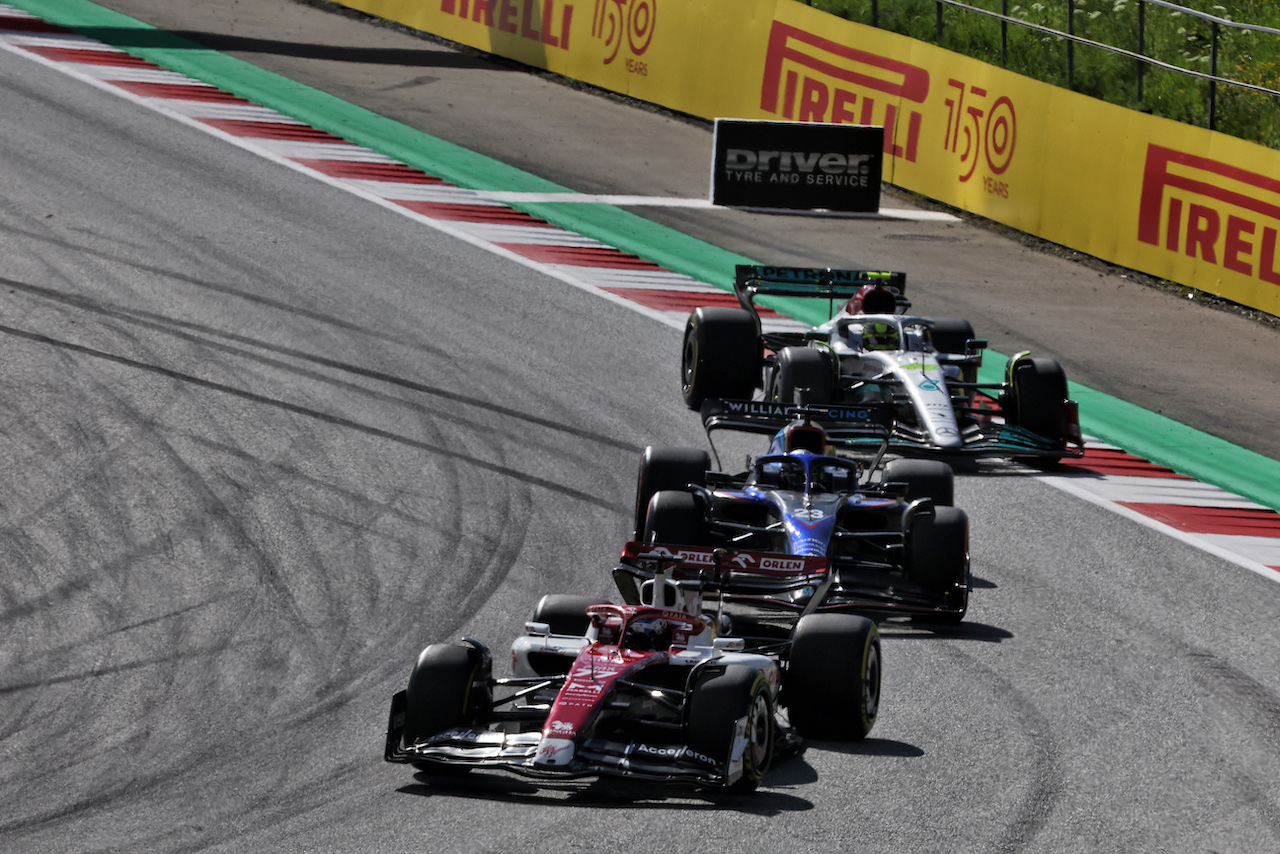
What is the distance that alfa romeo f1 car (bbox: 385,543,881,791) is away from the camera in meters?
9.58

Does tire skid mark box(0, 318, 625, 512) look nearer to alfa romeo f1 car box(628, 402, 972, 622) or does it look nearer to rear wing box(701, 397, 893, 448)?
rear wing box(701, 397, 893, 448)

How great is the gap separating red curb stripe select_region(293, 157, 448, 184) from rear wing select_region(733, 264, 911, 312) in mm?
8840

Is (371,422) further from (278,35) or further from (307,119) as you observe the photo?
(278,35)

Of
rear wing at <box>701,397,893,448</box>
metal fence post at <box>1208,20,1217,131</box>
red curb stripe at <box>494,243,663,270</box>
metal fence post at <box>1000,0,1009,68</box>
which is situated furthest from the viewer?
metal fence post at <box>1000,0,1009,68</box>

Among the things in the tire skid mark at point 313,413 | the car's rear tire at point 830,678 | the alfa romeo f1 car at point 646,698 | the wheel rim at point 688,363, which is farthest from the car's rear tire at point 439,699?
the wheel rim at point 688,363

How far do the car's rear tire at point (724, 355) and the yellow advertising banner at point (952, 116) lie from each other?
7784mm

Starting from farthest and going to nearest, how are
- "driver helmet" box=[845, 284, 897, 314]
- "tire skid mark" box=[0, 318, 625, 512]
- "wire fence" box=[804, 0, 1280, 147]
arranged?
"wire fence" box=[804, 0, 1280, 147]
"driver helmet" box=[845, 284, 897, 314]
"tire skid mark" box=[0, 318, 625, 512]

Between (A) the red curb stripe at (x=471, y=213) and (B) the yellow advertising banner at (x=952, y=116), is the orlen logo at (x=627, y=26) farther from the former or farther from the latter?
(A) the red curb stripe at (x=471, y=213)

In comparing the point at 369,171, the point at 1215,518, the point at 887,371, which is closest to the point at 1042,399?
the point at 887,371

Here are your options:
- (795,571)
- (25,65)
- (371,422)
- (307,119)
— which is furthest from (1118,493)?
(25,65)

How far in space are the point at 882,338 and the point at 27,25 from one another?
62.4 ft

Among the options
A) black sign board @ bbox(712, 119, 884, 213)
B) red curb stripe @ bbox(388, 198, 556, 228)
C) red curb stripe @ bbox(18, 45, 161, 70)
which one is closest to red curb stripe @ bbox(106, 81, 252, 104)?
red curb stripe @ bbox(18, 45, 161, 70)

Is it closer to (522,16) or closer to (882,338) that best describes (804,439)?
(882,338)

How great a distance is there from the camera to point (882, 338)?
18.4 m
